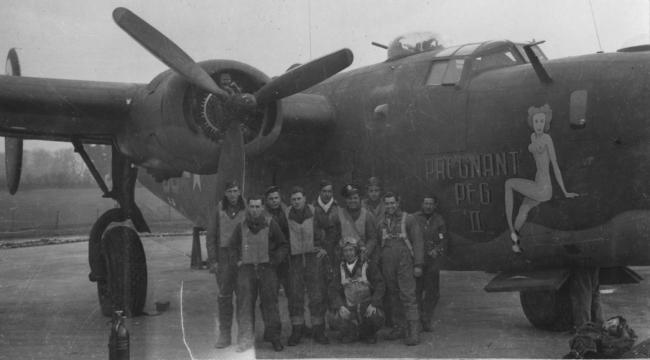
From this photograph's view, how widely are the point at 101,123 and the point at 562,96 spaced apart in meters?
6.15

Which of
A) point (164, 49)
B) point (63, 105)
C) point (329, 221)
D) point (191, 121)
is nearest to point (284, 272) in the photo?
point (329, 221)

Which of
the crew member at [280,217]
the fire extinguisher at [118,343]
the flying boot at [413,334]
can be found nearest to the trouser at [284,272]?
the crew member at [280,217]

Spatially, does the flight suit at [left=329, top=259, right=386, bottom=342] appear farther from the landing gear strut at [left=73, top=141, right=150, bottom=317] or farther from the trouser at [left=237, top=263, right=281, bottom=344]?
the landing gear strut at [left=73, top=141, right=150, bottom=317]

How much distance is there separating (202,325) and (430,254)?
324 cm

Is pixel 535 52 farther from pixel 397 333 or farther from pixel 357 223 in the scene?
pixel 397 333

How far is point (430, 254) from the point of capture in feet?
25.6

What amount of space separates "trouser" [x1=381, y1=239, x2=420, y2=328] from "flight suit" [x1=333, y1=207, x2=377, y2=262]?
0.19 m

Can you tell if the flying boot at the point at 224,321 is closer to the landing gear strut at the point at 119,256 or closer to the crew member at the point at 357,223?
the crew member at the point at 357,223

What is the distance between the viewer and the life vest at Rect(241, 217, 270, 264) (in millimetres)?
7137

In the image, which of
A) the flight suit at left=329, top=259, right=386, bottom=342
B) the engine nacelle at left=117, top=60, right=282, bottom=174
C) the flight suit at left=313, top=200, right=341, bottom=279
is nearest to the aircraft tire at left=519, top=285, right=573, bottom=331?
the flight suit at left=329, top=259, right=386, bottom=342

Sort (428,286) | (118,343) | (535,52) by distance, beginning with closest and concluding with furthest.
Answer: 1. (118,343)
2. (428,286)
3. (535,52)

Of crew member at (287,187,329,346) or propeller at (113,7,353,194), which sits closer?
crew member at (287,187,329,346)

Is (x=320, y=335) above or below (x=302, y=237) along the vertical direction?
below

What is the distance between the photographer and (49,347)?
764 centimetres
